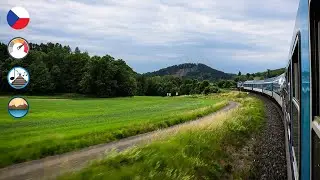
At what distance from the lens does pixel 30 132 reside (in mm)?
15961

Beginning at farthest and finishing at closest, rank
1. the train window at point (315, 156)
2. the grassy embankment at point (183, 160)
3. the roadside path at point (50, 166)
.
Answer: the roadside path at point (50, 166)
the grassy embankment at point (183, 160)
the train window at point (315, 156)

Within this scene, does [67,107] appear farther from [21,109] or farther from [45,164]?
[21,109]

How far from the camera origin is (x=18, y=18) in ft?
24.6

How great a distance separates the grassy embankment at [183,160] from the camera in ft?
31.3

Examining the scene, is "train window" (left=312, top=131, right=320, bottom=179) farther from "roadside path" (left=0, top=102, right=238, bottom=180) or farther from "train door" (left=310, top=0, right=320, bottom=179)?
"roadside path" (left=0, top=102, right=238, bottom=180)

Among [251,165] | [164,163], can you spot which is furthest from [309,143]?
[251,165]

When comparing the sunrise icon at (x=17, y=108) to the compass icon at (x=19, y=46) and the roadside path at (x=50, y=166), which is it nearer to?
the compass icon at (x=19, y=46)

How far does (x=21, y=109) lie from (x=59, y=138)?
22.3 ft

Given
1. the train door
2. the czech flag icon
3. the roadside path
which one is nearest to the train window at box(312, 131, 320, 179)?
the train door

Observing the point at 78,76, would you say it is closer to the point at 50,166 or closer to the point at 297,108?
the point at 50,166

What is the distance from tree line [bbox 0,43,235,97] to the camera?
41.6 ft

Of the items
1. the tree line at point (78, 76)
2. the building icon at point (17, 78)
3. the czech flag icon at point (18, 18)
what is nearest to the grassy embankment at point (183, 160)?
the building icon at point (17, 78)

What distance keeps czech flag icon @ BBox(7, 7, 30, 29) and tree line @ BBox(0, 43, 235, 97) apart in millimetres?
1972

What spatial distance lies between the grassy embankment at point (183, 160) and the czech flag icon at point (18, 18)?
341 cm
